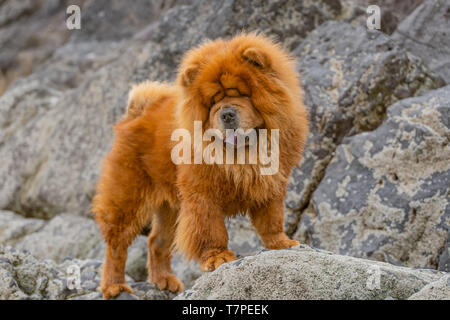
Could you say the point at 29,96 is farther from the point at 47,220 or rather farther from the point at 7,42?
the point at 7,42

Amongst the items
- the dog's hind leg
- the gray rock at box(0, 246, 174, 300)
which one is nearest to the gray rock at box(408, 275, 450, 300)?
the gray rock at box(0, 246, 174, 300)

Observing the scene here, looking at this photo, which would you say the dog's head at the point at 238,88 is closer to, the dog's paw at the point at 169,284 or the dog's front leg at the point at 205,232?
the dog's front leg at the point at 205,232

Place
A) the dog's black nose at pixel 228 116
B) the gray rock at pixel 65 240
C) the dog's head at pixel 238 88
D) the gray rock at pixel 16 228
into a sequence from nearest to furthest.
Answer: the dog's black nose at pixel 228 116 → the dog's head at pixel 238 88 → the gray rock at pixel 65 240 → the gray rock at pixel 16 228

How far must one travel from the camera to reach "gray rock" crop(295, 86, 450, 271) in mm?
5102

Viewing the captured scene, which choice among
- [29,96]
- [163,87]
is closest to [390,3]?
[163,87]

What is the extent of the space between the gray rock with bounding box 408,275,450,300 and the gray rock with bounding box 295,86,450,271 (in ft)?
5.67

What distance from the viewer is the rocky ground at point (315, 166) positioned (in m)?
3.47

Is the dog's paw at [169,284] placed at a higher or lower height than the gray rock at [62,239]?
lower

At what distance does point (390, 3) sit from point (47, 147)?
6.25 meters

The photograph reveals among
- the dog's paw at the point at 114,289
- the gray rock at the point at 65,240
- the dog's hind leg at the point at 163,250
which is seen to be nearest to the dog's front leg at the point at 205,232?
the dog's paw at the point at 114,289

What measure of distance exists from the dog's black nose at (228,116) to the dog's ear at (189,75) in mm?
483

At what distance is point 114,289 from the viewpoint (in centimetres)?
533

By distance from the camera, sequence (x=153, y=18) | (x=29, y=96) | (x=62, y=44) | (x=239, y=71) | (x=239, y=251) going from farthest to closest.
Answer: (x=62, y=44), (x=153, y=18), (x=29, y=96), (x=239, y=251), (x=239, y=71)
